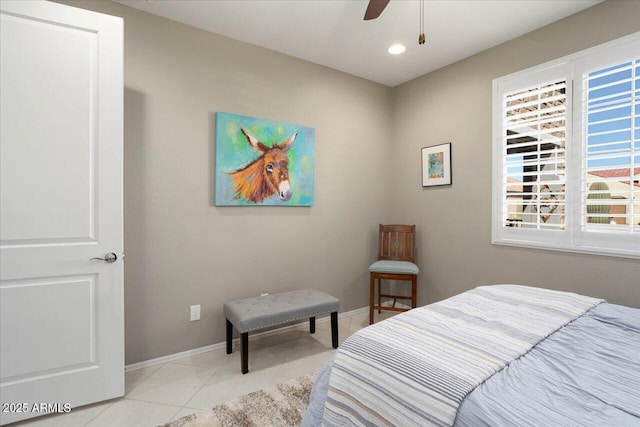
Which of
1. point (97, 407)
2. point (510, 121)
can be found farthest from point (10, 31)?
point (510, 121)

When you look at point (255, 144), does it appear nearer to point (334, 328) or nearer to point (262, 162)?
point (262, 162)

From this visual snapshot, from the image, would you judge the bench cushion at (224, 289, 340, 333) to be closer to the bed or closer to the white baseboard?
the white baseboard

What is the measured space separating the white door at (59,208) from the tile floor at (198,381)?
0.12 m

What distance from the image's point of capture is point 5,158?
5.59 feet

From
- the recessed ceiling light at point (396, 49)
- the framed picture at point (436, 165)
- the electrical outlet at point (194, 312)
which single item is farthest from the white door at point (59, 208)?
the framed picture at point (436, 165)

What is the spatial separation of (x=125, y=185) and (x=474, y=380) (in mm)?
2482

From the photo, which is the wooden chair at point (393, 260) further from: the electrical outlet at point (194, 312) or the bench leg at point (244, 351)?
the electrical outlet at point (194, 312)

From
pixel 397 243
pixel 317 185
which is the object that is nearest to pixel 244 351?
pixel 317 185

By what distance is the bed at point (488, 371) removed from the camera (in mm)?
878

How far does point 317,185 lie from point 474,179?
61.9 inches

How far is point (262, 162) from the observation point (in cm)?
289

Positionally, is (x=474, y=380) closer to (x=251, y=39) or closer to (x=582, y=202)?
(x=582, y=202)

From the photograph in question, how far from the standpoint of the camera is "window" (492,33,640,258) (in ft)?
7.10

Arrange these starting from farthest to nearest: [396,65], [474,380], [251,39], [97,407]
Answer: [396,65] → [251,39] → [97,407] → [474,380]
